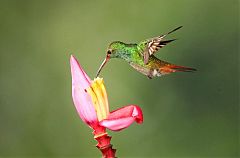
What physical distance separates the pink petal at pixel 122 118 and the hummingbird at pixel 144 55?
367mm

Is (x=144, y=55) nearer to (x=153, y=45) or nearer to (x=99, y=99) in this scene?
(x=153, y=45)

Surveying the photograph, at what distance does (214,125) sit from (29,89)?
3.77ft

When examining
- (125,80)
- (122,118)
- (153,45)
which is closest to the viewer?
(122,118)

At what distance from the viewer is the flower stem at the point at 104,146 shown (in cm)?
90

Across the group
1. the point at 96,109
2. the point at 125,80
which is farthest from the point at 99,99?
the point at 125,80

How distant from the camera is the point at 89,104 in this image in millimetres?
946

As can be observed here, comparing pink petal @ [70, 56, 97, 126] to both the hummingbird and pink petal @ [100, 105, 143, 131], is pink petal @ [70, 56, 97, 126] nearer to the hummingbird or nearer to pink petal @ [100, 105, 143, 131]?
pink petal @ [100, 105, 143, 131]

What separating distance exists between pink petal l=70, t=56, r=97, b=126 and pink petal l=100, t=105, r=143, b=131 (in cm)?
2

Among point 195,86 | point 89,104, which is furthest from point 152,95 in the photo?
point 89,104

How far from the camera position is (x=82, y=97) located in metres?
0.96

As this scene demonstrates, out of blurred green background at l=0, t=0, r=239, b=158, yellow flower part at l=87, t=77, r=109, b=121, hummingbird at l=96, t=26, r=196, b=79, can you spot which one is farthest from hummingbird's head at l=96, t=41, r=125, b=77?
blurred green background at l=0, t=0, r=239, b=158

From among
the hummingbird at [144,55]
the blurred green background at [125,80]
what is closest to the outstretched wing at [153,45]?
the hummingbird at [144,55]

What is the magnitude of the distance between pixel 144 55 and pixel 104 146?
489 mm

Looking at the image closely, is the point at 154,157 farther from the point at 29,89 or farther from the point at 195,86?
the point at 29,89
